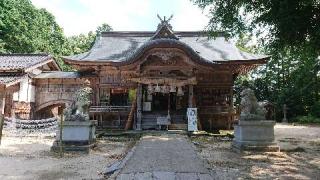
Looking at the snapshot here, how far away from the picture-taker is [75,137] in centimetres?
1243

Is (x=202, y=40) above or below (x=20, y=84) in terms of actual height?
above

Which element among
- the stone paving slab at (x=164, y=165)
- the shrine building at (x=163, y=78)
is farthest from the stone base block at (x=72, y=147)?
the shrine building at (x=163, y=78)

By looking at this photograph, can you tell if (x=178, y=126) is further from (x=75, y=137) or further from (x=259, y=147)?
(x=75, y=137)

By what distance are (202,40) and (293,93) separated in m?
14.9

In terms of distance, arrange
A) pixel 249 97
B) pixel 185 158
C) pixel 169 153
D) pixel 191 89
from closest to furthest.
Result: pixel 185 158
pixel 169 153
pixel 249 97
pixel 191 89

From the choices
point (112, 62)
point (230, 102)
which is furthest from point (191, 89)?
point (112, 62)

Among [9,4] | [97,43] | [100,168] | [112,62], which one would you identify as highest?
[9,4]

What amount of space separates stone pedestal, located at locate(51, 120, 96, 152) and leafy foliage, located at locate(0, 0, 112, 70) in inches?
1043

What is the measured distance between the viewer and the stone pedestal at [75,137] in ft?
40.1

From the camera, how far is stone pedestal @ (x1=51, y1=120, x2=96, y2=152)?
12234 millimetres

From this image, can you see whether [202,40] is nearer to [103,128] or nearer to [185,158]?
[103,128]

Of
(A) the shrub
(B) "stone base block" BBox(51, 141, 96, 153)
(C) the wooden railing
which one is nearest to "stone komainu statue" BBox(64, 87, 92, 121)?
(B) "stone base block" BBox(51, 141, 96, 153)

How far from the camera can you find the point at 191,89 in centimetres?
2044

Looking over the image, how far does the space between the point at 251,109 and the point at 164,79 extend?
8.18 metres
